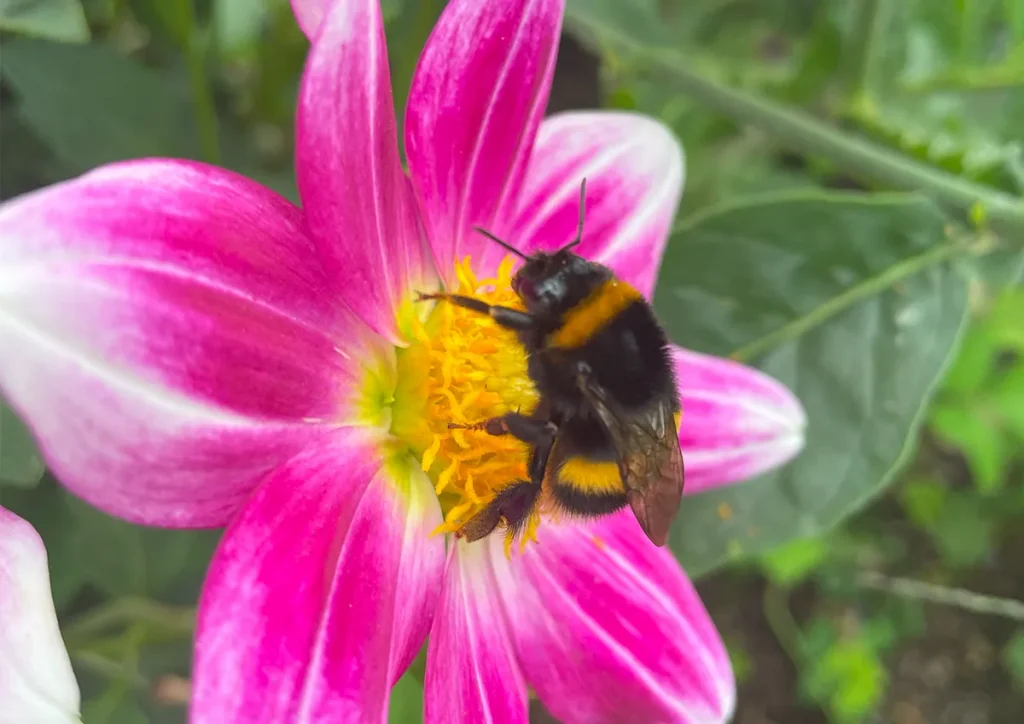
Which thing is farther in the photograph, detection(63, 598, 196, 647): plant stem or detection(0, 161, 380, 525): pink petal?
detection(63, 598, 196, 647): plant stem

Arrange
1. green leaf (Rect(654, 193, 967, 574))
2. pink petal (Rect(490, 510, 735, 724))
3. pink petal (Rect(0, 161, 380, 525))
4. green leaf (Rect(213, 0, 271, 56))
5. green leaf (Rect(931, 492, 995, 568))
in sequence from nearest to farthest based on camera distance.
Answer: pink petal (Rect(0, 161, 380, 525)) → pink petal (Rect(490, 510, 735, 724)) → green leaf (Rect(654, 193, 967, 574)) → green leaf (Rect(213, 0, 271, 56)) → green leaf (Rect(931, 492, 995, 568))

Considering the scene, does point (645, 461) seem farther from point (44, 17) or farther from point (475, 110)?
point (44, 17)

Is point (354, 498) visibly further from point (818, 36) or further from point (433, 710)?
point (818, 36)

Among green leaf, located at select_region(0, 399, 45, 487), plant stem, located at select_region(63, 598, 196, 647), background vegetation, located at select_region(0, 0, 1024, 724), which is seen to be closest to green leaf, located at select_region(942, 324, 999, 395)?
background vegetation, located at select_region(0, 0, 1024, 724)

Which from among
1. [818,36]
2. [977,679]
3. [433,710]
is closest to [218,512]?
[433,710]

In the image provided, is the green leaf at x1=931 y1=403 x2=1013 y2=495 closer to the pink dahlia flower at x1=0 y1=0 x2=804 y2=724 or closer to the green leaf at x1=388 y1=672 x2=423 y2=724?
the pink dahlia flower at x1=0 y1=0 x2=804 y2=724
